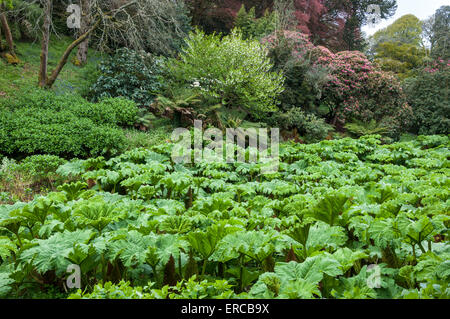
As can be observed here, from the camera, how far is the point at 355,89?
488 inches

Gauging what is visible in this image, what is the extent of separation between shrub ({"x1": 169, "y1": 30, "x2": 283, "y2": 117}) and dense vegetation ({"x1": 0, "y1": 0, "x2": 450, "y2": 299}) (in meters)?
0.06

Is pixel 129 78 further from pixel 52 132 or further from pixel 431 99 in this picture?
pixel 431 99

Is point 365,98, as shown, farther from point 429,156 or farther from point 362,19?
point 362,19

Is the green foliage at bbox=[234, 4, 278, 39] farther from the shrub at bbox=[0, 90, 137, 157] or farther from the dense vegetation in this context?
the shrub at bbox=[0, 90, 137, 157]

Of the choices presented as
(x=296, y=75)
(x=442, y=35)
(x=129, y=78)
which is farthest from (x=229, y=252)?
(x=442, y=35)

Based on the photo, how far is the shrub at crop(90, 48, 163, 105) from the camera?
1009 cm

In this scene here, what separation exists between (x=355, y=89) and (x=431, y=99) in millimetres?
3051

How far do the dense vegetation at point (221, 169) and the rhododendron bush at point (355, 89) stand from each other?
0.26ft

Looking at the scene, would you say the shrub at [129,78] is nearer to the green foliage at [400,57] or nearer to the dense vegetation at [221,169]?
the dense vegetation at [221,169]

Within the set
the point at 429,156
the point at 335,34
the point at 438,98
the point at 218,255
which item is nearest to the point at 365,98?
the point at 438,98

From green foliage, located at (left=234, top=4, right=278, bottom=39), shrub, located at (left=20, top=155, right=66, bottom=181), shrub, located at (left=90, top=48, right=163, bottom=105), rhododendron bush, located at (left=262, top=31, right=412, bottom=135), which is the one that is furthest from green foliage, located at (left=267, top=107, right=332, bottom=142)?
shrub, located at (left=20, top=155, right=66, bottom=181)

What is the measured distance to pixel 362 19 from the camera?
812 inches

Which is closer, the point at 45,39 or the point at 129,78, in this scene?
the point at 45,39
